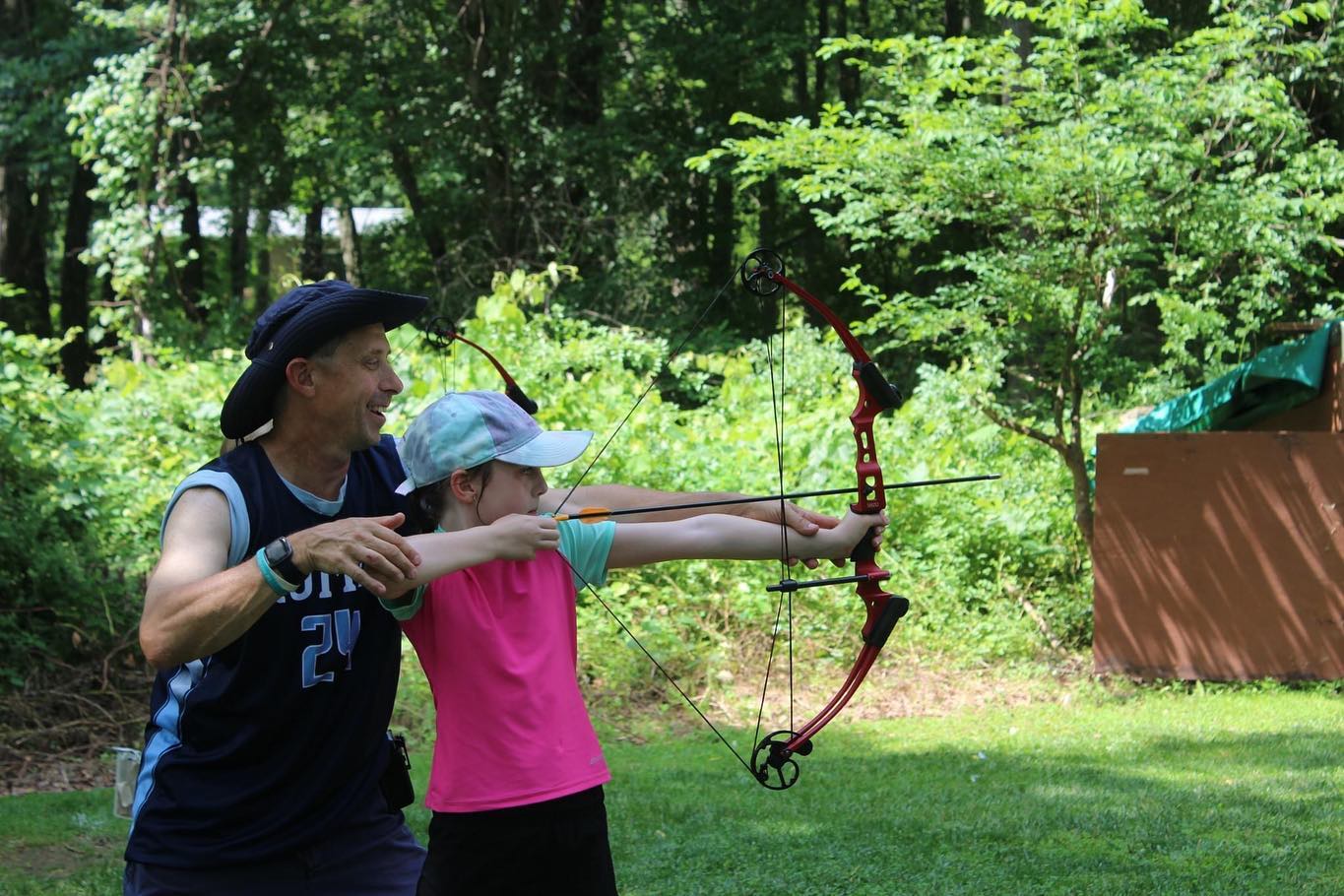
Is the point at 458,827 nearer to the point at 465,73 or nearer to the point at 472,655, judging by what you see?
the point at 472,655

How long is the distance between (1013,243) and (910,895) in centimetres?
439

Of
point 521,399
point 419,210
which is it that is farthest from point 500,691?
point 419,210

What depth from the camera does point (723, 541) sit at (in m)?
2.59

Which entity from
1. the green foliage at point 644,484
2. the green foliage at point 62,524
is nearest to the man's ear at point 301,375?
the green foliage at point 644,484

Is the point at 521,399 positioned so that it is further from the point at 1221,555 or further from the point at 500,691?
the point at 1221,555

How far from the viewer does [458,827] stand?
2299 mm

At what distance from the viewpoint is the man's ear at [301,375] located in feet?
7.61

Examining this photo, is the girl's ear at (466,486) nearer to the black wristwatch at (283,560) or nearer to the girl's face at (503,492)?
the girl's face at (503,492)

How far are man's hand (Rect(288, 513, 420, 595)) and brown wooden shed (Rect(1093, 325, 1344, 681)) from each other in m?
5.85

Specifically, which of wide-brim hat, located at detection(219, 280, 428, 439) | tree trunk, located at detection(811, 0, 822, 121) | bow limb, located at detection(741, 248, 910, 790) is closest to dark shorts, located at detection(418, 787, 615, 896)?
bow limb, located at detection(741, 248, 910, 790)

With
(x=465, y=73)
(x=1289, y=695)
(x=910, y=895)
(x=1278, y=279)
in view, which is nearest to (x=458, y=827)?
(x=910, y=895)

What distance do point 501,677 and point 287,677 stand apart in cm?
35

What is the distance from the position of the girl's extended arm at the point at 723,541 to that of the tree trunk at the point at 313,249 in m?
16.5

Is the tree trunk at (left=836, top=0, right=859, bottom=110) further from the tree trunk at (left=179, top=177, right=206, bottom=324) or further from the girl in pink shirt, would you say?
the girl in pink shirt
